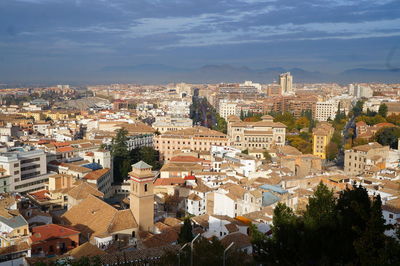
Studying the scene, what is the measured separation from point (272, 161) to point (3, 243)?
1404 cm

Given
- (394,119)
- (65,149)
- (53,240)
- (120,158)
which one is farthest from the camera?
(394,119)

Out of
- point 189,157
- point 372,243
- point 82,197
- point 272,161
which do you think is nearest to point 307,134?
point 272,161

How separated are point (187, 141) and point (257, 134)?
179 inches

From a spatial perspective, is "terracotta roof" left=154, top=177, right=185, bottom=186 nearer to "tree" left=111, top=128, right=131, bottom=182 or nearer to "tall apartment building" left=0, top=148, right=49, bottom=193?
"tree" left=111, top=128, right=131, bottom=182

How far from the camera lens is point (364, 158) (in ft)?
69.6

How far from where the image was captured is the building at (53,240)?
9.80 meters

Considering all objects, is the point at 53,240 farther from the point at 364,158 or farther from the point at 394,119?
the point at 394,119

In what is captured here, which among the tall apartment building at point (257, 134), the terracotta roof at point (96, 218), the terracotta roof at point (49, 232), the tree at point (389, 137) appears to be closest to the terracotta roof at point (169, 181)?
the terracotta roof at point (96, 218)

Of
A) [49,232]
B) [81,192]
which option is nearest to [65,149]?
[81,192]

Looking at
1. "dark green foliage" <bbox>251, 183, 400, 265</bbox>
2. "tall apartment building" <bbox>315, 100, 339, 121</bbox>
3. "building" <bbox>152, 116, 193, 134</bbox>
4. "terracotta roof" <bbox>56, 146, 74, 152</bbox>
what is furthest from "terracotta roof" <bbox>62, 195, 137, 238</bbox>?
"tall apartment building" <bbox>315, 100, 339, 121</bbox>

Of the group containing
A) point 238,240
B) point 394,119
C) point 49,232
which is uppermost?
point 394,119

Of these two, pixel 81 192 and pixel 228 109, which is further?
pixel 228 109

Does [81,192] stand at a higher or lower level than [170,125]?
lower

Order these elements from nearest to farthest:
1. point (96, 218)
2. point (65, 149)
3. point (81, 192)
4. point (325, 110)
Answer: point (96, 218), point (81, 192), point (65, 149), point (325, 110)
